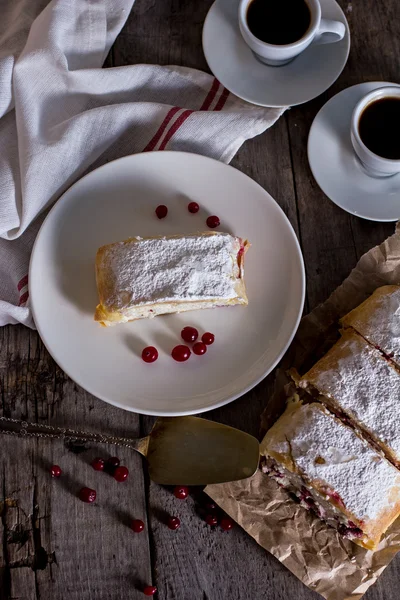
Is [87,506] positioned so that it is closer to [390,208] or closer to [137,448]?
[137,448]

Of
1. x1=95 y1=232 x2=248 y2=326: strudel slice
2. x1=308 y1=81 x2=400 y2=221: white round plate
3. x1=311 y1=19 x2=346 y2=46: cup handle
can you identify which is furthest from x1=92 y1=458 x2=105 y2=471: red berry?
x1=311 y1=19 x2=346 y2=46: cup handle

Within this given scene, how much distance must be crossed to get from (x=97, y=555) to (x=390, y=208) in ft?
5.52

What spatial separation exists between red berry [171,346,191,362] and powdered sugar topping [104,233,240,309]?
0.21 metres

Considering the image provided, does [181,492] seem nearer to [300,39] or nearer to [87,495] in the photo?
[87,495]

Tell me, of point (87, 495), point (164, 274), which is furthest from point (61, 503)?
point (164, 274)

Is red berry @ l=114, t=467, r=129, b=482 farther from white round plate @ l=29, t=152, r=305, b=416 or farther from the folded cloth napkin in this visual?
the folded cloth napkin

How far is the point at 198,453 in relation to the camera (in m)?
2.31

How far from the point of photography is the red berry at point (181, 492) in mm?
2320

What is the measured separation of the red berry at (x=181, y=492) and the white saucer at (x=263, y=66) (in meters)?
1.50

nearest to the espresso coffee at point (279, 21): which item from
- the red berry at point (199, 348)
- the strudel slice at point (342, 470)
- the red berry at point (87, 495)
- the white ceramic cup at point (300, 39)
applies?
the white ceramic cup at point (300, 39)

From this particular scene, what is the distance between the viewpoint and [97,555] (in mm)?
2303

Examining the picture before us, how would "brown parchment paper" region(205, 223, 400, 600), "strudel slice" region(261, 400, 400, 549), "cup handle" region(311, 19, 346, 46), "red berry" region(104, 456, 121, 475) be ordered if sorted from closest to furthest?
"strudel slice" region(261, 400, 400, 549) → "brown parchment paper" region(205, 223, 400, 600) → "red berry" region(104, 456, 121, 475) → "cup handle" region(311, 19, 346, 46)

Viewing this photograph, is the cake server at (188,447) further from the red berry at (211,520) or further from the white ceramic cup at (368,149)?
the white ceramic cup at (368,149)

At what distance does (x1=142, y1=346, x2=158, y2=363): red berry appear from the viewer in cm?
230
